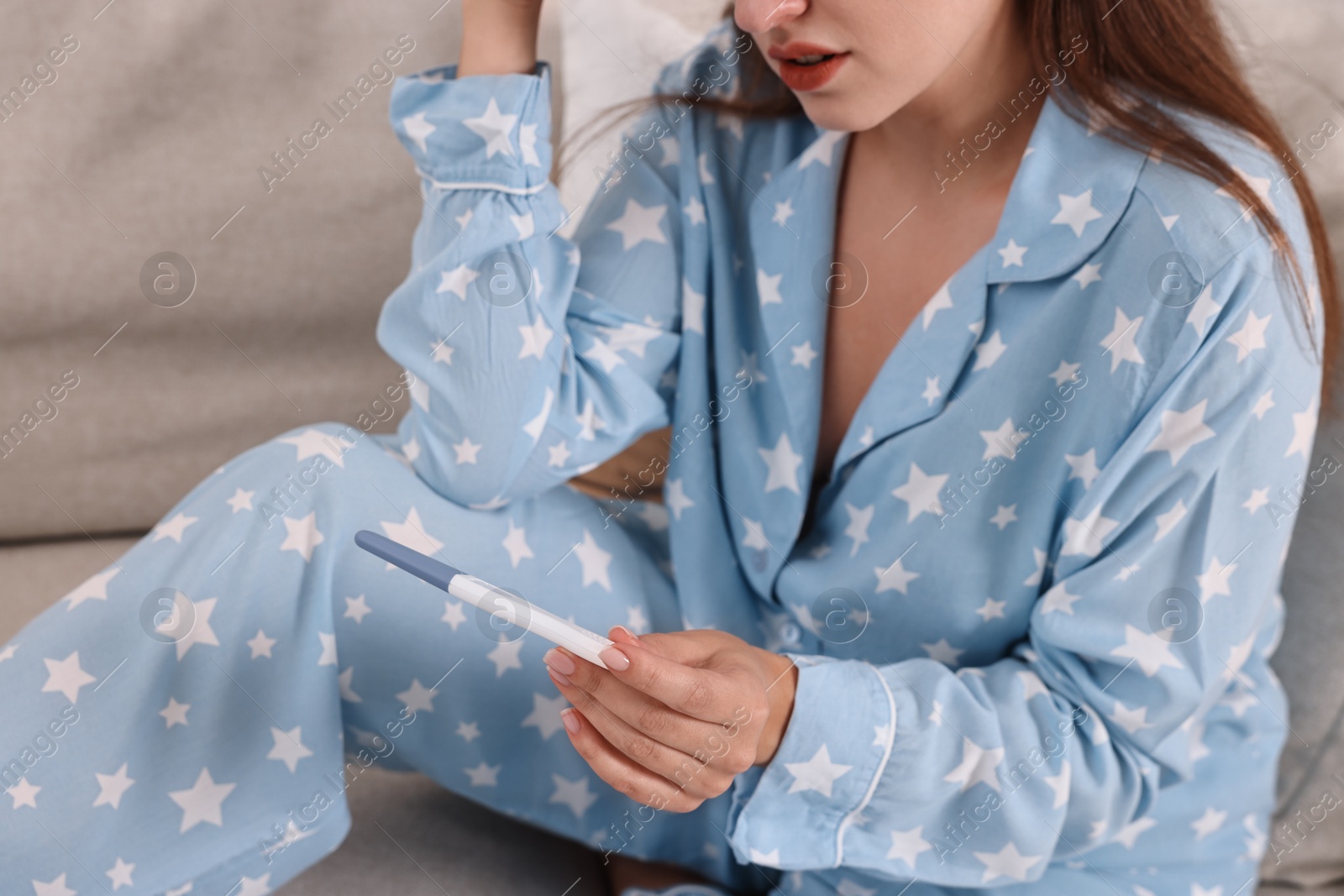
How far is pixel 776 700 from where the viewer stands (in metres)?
0.62

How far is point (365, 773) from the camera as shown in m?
0.86

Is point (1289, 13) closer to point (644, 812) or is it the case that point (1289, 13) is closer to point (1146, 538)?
point (1146, 538)

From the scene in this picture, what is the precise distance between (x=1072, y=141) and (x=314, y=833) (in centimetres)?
62

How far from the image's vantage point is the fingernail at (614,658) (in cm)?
49

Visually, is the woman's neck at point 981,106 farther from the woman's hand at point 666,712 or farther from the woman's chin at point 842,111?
the woman's hand at point 666,712

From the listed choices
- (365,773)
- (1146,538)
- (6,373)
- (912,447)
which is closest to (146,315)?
(6,373)

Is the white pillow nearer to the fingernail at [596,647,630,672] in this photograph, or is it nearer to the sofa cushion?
the sofa cushion

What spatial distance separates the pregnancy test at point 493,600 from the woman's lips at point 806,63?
0.36 m

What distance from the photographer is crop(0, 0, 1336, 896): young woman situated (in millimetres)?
626

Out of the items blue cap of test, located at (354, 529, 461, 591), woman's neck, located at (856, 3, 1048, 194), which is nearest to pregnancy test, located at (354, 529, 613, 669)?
blue cap of test, located at (354, 529, 461, 591)

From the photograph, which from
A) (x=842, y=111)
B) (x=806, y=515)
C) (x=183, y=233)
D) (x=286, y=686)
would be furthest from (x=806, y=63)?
(x=183, y=233)

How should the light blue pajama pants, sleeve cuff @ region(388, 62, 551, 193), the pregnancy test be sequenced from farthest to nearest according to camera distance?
sleeve cuff @ region(388, 62, 551, 193), the light blue pajama pants, the pregnancy test

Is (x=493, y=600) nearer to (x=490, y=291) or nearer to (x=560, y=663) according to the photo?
(x=560, y=663)

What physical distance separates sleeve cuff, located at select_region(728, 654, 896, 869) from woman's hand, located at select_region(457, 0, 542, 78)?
429 millimetres
